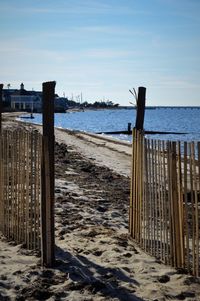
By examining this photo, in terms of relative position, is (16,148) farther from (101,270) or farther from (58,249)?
(101,270)

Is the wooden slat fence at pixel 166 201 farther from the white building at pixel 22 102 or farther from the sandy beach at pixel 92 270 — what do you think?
the white building at pixel 22 102

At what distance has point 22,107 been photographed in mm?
145875

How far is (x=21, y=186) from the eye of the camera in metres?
7.01

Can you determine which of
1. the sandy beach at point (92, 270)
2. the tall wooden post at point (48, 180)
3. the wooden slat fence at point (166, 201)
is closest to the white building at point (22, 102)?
the sandy beach at point (92, 270)

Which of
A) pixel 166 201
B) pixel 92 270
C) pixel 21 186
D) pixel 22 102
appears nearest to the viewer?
pixel 92 270

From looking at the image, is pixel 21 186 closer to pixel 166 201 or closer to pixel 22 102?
pixel 166 201

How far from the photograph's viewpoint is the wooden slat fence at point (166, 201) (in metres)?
5.45

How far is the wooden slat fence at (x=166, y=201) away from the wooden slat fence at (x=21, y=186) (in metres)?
1.60

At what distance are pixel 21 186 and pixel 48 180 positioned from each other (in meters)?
1.10

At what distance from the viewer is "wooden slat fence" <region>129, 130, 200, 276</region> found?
17.9 ft

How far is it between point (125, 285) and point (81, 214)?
3.73 meters

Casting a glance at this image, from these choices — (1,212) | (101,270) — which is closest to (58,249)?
(101,270)

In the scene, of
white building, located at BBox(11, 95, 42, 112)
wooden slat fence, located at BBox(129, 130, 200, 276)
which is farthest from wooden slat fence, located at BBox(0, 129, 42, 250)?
white building, located at BBox(11, 95, 42, 112)

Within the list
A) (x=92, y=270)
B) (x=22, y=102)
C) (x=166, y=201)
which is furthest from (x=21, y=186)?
(x=22, y=102)
